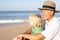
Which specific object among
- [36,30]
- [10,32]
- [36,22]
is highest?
[36,22]

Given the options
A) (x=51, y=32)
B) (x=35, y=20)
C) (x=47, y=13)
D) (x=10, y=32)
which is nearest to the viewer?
(x=51, y=32)

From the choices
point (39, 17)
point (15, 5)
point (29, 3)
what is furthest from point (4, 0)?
point (39, 17)

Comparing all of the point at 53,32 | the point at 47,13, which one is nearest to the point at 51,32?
the point at 53,32

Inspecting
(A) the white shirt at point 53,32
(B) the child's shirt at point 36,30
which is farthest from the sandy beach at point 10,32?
(A) the white shirt at point 53,32

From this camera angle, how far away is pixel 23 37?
261 centimetres

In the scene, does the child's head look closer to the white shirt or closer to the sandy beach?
the white shirt

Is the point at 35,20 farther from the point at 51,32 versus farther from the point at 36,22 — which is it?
the point at 51,32

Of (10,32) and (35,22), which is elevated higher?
(35,22)

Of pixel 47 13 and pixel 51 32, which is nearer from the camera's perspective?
pixel 51 32

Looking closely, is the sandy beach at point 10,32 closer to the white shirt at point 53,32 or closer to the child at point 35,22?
the child at point 35,22

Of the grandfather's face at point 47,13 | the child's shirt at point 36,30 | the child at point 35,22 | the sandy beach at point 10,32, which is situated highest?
the grandfather's face at point 47,13

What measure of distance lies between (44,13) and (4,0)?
16768 millimetres

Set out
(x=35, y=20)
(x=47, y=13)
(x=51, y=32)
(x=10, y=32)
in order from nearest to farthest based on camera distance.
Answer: (x=51, y=32) → (x=47, y=13) → (x=35, y=20) → (x=10, y=32)

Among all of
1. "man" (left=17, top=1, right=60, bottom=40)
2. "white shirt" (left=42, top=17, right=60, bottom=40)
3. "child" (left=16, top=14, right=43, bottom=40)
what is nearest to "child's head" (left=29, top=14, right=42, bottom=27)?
"child" (left=16, top=14, right=43, bottom=40)
